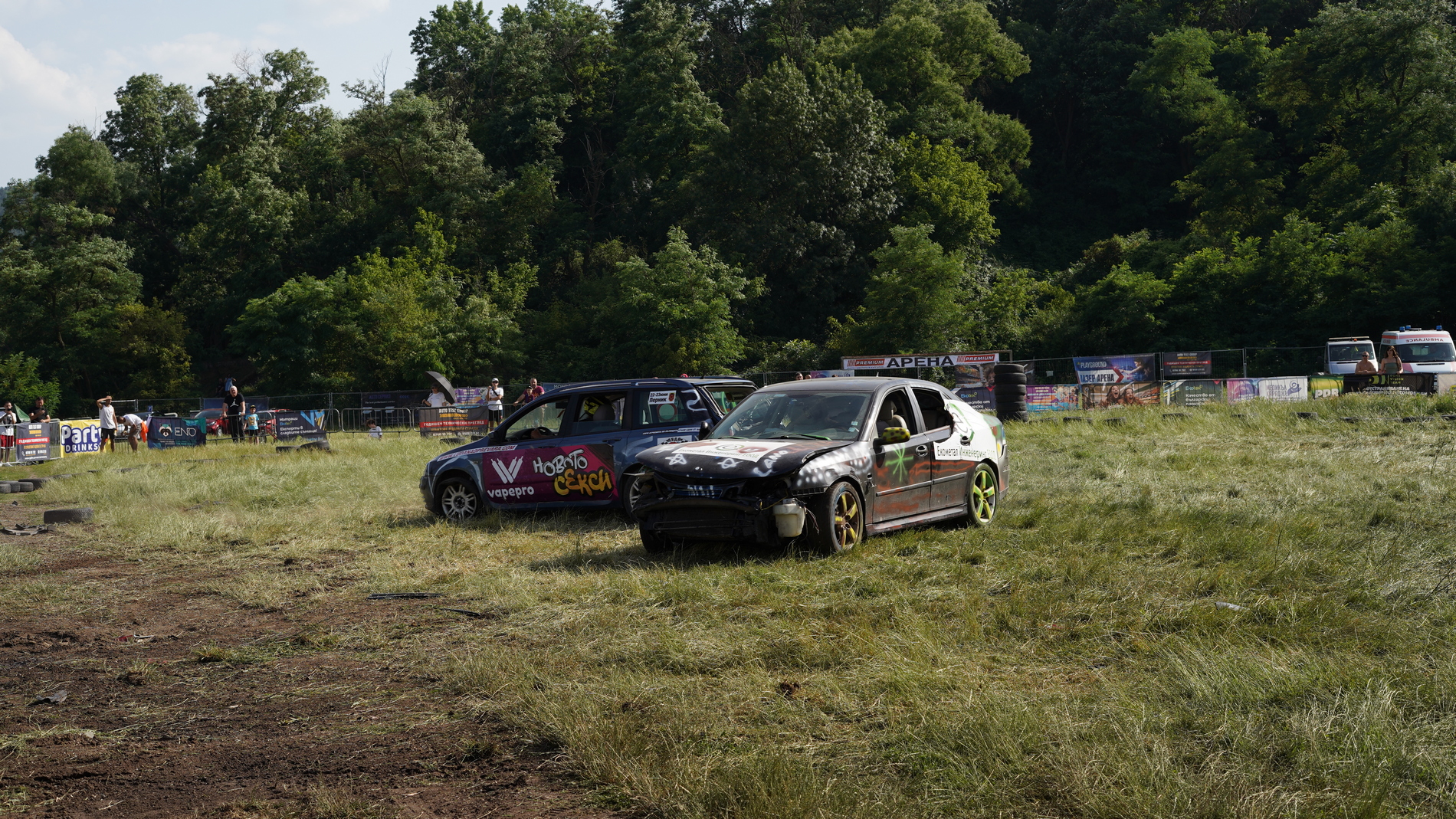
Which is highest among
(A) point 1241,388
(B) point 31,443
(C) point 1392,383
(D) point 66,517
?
(B) point 31,443

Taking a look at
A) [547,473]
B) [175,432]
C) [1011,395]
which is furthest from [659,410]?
[175,432]

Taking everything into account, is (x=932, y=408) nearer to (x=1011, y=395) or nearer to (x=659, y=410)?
(x=659, y=410)

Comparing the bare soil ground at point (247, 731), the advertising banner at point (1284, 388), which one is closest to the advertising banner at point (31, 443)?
the bare soil ground at point (247, 731)

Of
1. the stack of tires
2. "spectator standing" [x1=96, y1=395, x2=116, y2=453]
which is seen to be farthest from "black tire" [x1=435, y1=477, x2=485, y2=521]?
"spectator standing" [x1=96, y1=395, x2=116, y2=453]

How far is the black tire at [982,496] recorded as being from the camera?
1047 centimetres

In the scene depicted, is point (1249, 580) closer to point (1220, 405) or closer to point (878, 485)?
point (878, 485)

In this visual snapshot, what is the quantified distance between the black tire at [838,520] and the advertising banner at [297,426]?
2944cm

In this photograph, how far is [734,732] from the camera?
466 centimetres

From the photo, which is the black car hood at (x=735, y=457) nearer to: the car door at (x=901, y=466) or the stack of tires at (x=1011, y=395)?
the car door at (x=901, y=466)

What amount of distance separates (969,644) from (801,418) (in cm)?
424

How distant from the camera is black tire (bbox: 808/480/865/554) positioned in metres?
8.80

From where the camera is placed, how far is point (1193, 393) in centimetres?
3067

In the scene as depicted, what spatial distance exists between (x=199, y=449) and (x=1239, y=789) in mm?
30503

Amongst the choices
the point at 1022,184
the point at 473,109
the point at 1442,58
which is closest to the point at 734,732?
the point at 1442,58
